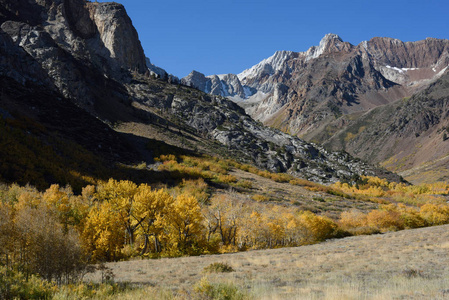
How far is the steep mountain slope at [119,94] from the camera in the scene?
64.8 meters

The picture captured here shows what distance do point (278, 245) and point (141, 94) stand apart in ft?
285

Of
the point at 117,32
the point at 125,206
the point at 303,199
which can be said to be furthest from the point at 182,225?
the point at 117,32

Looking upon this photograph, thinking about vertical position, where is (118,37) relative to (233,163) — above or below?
above

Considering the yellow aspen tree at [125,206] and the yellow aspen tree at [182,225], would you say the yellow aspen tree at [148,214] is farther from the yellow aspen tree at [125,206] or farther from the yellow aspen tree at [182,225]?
the yellow aspen tree at [182,225]

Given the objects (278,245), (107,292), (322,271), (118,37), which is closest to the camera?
(107,292)

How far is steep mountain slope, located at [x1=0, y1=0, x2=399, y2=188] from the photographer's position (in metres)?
64.8

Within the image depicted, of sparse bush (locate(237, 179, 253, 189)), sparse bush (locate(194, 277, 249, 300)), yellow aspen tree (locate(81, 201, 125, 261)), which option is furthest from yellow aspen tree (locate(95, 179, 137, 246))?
sparse bush (locate(237, 179, 253, 189))

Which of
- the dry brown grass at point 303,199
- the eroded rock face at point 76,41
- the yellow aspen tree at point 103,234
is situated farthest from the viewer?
the eroded rock face at point 76,41

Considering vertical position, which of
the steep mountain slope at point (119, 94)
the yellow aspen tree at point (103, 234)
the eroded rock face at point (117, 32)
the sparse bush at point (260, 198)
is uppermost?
the eroded rock face at point (117, 32)

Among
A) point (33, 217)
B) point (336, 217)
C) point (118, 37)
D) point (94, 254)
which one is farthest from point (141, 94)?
point (33, 217)

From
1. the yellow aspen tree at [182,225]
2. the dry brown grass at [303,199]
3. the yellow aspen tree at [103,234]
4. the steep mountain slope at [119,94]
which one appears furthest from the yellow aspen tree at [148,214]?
the steep mountain slope at [119,94]

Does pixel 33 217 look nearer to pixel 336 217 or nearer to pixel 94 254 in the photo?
pixel 94 254

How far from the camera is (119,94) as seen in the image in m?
95.4

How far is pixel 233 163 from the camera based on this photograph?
75.0 metres
